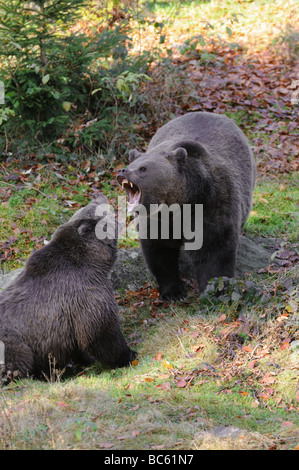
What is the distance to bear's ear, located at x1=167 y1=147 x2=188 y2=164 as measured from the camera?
22.6ft

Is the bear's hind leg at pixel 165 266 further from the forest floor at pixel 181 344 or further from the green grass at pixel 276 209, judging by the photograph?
the green grass at pixel 276 209

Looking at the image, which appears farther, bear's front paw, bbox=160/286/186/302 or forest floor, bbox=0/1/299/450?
bear's front paw, bbox=160/286/186/302

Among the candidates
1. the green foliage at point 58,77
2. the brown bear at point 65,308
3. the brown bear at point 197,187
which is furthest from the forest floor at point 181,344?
the green foliage at point 58,77

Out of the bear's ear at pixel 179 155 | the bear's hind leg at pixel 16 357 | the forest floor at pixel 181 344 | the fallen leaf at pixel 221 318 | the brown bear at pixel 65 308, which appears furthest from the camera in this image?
the bear's ear at pixel 179 155

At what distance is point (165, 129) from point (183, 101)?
15.5 ft

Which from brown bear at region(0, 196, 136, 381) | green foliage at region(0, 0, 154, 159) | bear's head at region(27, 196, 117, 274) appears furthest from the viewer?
green foliage at region(0, 0, 154, 159)

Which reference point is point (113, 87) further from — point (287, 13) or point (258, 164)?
point (287, 13)

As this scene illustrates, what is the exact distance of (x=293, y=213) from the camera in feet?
33.7

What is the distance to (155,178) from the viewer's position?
6660 mm

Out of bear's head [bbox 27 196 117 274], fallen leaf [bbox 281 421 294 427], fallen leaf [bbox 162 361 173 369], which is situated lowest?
fallen leaf [bbox 162 361 173 369]

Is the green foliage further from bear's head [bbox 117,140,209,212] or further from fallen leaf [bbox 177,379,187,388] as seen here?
fallen leaf [bbox 177,379,187,388]

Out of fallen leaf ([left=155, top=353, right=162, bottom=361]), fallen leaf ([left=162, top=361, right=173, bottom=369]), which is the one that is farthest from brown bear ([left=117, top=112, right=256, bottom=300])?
fallen leaf ([left=162, top=361, right=173, bottom=369])

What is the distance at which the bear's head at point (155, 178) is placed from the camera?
21.4ft

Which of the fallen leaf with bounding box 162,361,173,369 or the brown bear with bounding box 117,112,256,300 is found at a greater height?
the brown bear with bounding box 117,112,256,300
